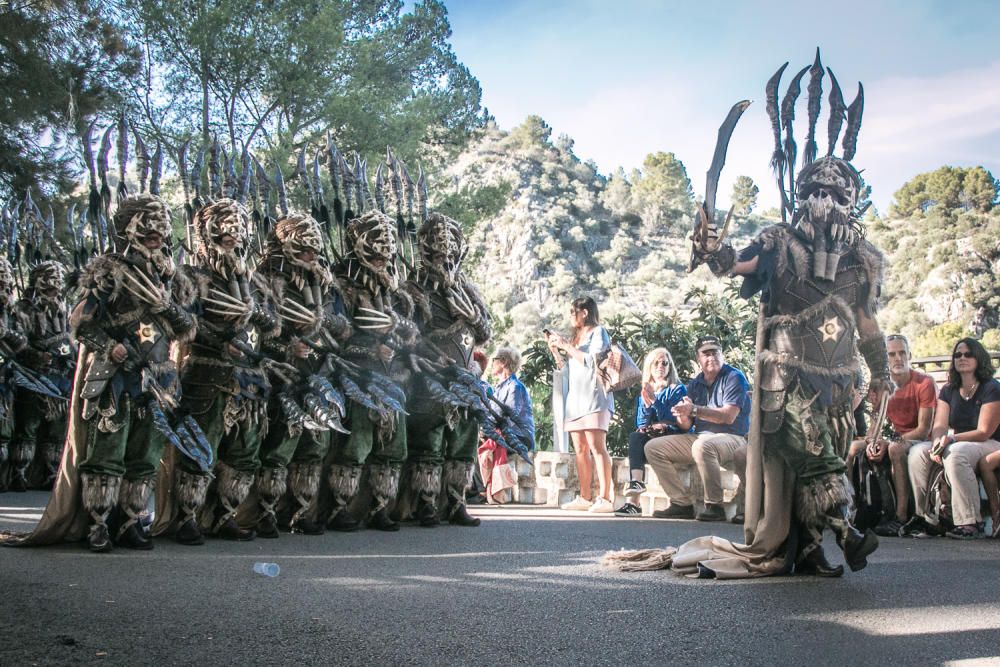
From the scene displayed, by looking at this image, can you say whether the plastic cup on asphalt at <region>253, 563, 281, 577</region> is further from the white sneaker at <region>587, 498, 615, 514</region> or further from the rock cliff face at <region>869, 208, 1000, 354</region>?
the rock cliff face at <region>869, 208, 1000, 354</region>


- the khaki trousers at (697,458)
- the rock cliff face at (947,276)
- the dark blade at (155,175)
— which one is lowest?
the khaki trousers at (697,458)

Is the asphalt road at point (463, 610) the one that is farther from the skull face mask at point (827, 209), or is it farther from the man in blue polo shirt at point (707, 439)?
the man in blue polo shirt at point (707, 439)

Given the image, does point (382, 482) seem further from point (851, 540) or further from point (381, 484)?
point (851, 540)

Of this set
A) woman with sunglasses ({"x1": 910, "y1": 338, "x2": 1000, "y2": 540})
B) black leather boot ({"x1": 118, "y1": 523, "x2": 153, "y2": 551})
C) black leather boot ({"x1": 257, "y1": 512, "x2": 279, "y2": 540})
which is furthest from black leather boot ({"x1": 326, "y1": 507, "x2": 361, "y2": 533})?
woman with sunglasses ({"x1": 910, "y1": 338, "x2": 1000, "y2": 540})

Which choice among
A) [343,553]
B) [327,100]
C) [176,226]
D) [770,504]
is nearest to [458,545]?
[343,553]

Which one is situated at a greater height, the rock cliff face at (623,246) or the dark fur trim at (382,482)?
the rock cliff face at (623,246)

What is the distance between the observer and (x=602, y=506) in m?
8.99

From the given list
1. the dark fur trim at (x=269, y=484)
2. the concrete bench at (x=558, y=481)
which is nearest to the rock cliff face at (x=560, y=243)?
the concrete bench at (x=558, y=481)

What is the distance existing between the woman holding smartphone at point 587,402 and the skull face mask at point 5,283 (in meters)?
4.91

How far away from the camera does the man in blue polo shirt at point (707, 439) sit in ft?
26.7

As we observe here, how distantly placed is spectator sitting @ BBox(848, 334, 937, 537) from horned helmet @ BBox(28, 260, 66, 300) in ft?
25.4

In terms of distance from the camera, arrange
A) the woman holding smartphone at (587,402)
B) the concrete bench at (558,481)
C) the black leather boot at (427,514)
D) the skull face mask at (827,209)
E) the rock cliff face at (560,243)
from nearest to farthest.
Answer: the skull face mask at (827,209) → the black leather boot at (427,514) → the woman holding smartphone at (587,402) → the concrete bench at (558,481) → the rock cliff face at (560,243)

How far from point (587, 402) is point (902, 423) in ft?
8.69

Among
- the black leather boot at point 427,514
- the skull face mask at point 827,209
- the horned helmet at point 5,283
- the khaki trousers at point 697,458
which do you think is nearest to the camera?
the skull face mask at point 827,209
